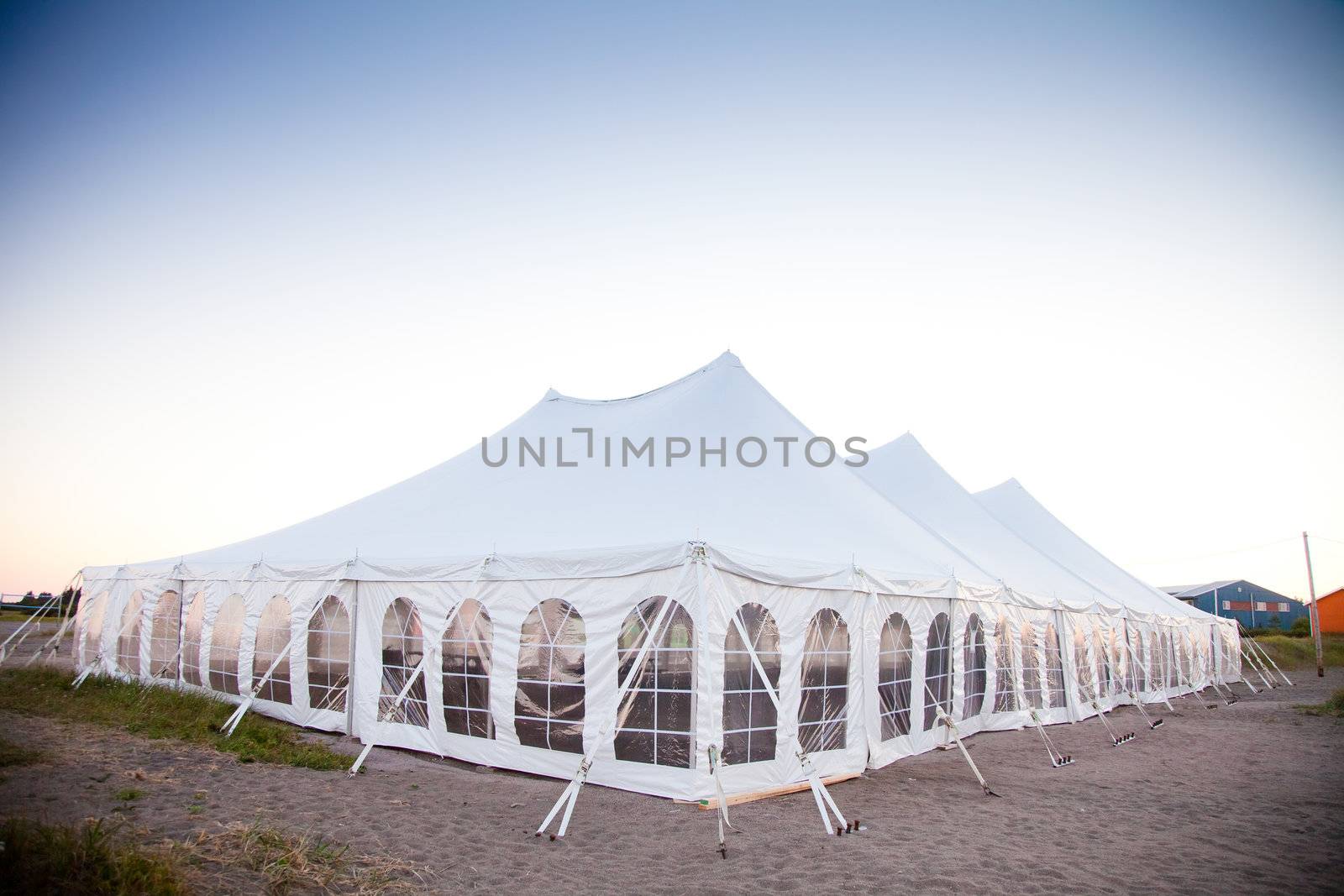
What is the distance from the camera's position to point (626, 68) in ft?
32.7

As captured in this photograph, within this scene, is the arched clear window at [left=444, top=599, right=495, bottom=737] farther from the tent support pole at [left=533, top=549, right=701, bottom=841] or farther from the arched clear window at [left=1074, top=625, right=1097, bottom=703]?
the arched clear window at [left=1074, top=625, right=1097, bottom=703]

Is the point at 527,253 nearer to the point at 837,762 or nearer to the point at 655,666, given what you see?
the point at 655,666

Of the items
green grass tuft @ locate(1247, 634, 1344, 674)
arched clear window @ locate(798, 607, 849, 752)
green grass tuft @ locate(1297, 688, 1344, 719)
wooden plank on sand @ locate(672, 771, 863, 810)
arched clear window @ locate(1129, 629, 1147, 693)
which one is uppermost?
arched clear window @ locate(798, 607, 849, 752)

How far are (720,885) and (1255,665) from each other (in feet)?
94.9

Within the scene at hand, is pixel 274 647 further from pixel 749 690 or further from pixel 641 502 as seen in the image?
pixel 749 690

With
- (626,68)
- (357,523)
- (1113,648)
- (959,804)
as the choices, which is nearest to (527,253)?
(626,68)

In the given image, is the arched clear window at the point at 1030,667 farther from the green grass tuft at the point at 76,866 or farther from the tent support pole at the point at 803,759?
the green grass tuft at the point at 76,866

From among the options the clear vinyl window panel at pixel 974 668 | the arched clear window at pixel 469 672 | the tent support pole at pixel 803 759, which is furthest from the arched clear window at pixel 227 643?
the clear vinyl window panel at pixel 974 668

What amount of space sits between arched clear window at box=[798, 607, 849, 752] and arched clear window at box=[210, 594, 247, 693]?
7368mm

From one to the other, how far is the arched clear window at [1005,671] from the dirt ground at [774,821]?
7.20 feet

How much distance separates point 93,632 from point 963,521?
1481cm

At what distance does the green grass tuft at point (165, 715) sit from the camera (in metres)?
7.25

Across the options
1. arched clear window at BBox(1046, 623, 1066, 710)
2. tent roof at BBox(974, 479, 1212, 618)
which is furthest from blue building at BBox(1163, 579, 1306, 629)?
arched clear window at BBox(1046, 623, 1066, 710)

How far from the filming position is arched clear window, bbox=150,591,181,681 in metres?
11.1
